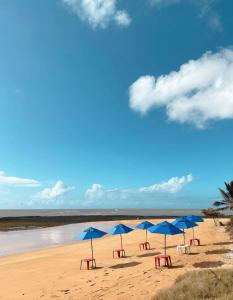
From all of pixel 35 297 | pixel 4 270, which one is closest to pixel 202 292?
pixel 35 297

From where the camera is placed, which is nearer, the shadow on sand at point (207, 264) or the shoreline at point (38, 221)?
the shadow on sand at point (207, 264)

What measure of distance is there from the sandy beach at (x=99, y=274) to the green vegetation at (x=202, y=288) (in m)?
1.76

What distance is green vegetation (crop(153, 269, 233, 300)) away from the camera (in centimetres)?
1087

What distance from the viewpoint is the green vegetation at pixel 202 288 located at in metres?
10.9

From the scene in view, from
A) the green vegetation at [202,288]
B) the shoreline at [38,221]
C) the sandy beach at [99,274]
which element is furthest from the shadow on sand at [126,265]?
the shoreline at [38,221]

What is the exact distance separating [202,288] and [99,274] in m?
7.88

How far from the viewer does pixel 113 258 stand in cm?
2381

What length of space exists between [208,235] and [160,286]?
64.7 feet

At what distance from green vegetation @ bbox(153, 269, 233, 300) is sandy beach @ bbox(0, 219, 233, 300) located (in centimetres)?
176

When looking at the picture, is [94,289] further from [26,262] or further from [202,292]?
[26,262]

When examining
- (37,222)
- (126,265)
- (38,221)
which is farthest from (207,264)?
(38,221)

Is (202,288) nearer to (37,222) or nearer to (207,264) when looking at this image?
(207,264)

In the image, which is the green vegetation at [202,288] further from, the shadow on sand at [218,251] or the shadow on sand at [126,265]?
the shadow on sand at [218,251]

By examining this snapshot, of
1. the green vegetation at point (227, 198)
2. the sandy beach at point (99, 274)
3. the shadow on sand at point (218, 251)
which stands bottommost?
the sandy beach at point (99, 274)
